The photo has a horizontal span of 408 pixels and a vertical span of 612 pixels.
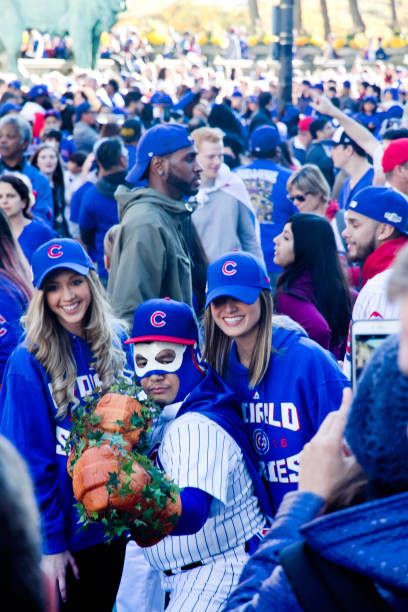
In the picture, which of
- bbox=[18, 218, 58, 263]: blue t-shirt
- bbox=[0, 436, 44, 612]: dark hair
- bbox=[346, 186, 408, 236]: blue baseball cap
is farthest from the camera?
bbox=[18, 218, 58, 263]: blue t-shirt

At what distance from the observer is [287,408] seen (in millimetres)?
3012

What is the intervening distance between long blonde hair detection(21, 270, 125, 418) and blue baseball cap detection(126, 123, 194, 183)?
1.56m

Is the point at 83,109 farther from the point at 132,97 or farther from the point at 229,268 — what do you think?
the point at 229,268

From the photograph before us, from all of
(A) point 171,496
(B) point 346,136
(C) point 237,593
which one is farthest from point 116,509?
(B) point 346,136

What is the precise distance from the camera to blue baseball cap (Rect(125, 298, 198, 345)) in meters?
3.23

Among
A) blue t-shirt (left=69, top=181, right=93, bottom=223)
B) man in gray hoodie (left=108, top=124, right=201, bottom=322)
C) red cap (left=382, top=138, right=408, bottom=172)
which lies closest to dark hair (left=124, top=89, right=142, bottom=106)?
blue t-shirt (left=69, top=181, right=93, bottom=223)

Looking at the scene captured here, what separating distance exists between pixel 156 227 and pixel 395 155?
1.83 metres

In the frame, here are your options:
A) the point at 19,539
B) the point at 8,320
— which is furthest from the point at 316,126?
the point at 19,539

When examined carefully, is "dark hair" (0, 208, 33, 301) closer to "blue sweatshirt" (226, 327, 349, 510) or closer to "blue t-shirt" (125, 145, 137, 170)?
"blue sweatshirt" (226, 327, 349, 510)

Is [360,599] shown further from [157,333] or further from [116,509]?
[157,333]

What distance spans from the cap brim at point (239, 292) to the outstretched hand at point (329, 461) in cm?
159

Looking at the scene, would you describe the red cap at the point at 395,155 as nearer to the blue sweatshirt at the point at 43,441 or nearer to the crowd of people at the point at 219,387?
the crowd of people at the point at 219,387

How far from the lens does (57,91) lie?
21031 millimetres

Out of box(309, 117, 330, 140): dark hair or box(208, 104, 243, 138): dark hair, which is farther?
box(309, 117, 330, 140): dark hair
